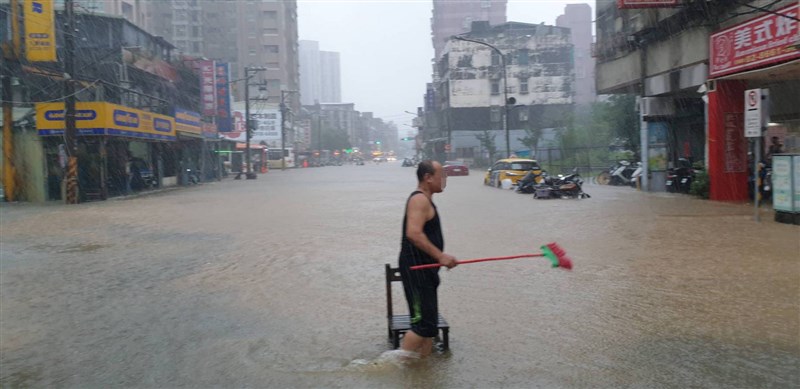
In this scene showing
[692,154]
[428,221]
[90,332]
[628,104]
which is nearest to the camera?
[428,221]

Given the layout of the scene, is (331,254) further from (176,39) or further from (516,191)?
(176,39)

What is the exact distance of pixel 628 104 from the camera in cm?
3297

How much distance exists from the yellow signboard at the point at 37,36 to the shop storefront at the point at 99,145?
7.43ft

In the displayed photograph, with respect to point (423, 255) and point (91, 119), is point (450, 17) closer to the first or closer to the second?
point (91, 119)

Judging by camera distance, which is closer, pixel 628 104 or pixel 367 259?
pixel 367 259

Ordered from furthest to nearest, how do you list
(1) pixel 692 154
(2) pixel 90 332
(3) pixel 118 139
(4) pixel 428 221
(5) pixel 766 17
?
(3) pixel 118 139 < (1) pixel 692 154 < (5) pixel 766 17 < (2) pixel 90 332 < (4) pixel 428 221

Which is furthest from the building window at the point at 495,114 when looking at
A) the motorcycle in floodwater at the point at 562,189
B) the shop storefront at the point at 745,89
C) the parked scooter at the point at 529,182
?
the shop storefront at the point at 745,89

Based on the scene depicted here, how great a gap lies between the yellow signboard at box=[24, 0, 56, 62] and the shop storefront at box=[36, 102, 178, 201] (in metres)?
2.26

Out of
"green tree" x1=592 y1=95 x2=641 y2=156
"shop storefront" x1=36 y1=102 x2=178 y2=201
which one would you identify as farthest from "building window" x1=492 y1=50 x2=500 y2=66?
"shop storefront" x1=36 y1=102 x2=178 y2=201

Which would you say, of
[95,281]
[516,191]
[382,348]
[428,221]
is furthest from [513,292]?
[516,191]

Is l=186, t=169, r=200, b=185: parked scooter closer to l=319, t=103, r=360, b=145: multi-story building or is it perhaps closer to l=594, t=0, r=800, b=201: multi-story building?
l=594, t=0, r=800, b=201: multi-story building

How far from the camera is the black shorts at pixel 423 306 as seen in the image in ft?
16.3

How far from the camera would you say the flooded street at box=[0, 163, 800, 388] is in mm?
5059

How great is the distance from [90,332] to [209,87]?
4178 centimetres
